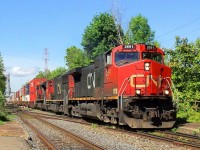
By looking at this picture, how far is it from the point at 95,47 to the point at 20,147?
5148cm

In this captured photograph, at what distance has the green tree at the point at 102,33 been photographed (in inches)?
2350

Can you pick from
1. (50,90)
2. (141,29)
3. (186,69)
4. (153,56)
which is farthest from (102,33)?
(153,56)

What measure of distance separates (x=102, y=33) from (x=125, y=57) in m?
44.4

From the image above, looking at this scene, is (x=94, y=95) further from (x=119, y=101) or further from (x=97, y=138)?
(x=97, y=138)

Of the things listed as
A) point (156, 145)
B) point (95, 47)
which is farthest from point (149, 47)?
point (95, 47)

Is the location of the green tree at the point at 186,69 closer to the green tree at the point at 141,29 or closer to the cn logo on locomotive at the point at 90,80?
the cn logo on locomotive at the point at 90,80

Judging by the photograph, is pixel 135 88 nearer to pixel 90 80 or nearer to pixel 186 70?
pixel 90 80

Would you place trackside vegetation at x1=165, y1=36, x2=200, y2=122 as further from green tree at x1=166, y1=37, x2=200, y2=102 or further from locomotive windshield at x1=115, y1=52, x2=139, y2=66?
locomotive windshield at x1=115, y1=52, x2=139, y2=66

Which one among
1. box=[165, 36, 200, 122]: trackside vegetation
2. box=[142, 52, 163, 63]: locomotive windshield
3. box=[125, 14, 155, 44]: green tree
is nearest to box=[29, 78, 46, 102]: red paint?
box=[125, 14, 155, 44]: green tree

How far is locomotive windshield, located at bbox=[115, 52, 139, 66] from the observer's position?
1672 cm

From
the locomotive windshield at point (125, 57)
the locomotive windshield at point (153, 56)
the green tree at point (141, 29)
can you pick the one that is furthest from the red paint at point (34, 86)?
the locomotive windshield at point (153, 56)

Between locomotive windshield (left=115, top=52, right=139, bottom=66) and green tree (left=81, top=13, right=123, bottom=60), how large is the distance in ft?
137

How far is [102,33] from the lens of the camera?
60.8 metres

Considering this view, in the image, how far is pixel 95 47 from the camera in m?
62.4
